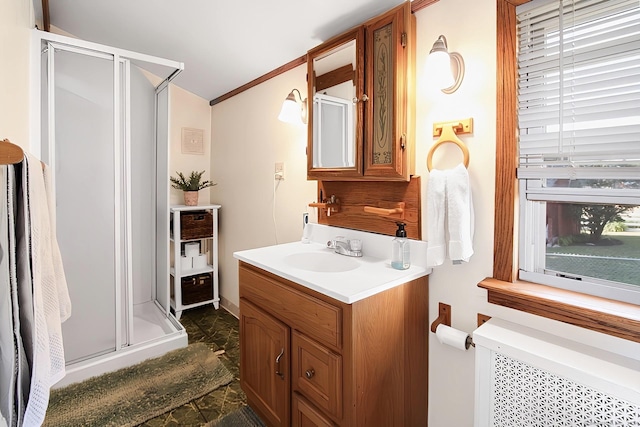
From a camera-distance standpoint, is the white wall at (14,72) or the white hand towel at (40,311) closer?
the white hand towel at (40,311)

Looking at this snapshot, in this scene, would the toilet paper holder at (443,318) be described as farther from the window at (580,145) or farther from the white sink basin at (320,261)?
the white sink basin at (320,261)

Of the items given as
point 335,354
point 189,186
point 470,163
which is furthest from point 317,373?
point 189,186

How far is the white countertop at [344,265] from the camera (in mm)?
1230

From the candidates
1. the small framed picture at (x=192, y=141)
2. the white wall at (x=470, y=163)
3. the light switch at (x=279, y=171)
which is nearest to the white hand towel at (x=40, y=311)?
the white wall at (x=470, y=163)

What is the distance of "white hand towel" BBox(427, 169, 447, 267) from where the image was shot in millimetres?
1313

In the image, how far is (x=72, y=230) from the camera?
202cm

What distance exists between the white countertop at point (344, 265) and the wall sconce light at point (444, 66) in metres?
0.69

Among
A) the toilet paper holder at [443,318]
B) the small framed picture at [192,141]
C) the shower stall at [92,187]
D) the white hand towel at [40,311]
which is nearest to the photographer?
the white hand towel at [40,311]

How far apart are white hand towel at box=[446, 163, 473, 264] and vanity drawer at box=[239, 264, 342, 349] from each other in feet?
1.67

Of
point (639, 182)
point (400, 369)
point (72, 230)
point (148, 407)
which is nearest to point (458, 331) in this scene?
point (400, 369)

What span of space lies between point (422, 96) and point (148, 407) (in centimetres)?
217

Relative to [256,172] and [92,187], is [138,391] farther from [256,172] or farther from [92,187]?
[256,172]

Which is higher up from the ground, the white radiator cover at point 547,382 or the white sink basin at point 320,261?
the white sink basin at point 320,261

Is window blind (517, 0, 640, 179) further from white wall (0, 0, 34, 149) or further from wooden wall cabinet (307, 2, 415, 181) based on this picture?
white wall (0, 0, 34, 149)
